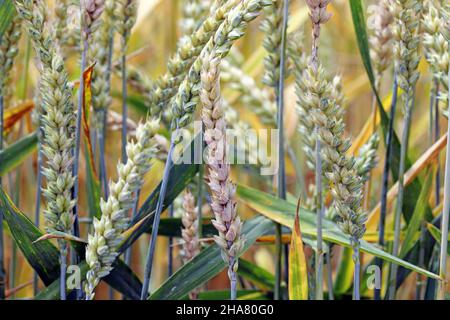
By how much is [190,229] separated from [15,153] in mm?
346

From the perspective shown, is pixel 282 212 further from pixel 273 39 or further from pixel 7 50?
pixel 7 50

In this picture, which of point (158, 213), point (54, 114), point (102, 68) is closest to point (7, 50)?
point (102, 68)

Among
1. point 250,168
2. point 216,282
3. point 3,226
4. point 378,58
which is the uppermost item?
point 378,58

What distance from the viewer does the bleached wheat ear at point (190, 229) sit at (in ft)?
3.14

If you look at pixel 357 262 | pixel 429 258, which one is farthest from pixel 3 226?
pixel 429 258

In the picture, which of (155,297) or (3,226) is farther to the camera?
(3,226)

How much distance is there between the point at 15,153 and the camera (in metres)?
1.09

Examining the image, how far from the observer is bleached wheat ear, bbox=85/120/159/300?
72 centimetres

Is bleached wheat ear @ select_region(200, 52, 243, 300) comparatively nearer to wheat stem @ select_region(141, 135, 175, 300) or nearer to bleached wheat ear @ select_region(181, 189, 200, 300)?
wheat stem @ select_region(141, 135, 175, 300)

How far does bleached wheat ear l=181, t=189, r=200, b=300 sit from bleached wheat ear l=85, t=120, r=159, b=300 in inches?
8.3

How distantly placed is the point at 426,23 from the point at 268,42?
0.78 feet

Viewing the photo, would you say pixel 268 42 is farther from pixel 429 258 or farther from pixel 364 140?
pixel 429 258

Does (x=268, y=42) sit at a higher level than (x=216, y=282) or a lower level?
higher
